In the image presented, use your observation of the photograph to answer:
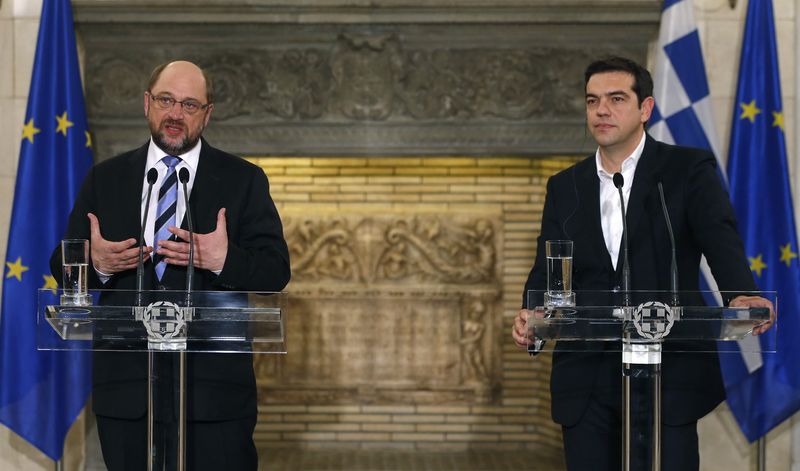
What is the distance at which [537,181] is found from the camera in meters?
7.53

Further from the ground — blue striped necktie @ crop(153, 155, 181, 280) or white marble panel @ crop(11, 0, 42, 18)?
white marble panel @ crop(11, 0, 42, 18)

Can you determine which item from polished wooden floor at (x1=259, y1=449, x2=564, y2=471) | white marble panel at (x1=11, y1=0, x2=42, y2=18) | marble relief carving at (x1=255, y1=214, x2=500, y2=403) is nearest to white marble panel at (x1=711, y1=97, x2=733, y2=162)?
marble relief carving at (x1=255, y1=214, x2=500, y2=403)

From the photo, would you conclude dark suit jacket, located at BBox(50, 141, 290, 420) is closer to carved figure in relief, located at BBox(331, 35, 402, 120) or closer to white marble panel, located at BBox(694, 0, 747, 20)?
carved figure in relief, located at BBox(331, 35, 402, 120)

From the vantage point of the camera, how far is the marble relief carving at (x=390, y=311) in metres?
7.40

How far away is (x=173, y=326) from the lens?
3006mm

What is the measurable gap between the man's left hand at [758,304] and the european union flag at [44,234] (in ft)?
11.4

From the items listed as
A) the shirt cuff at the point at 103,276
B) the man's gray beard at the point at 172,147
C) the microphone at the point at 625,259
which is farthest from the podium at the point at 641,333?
the shirt cuff at the point at 103,276

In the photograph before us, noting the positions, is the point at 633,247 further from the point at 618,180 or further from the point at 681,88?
the point at 681,88

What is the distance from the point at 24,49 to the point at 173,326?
3479mm

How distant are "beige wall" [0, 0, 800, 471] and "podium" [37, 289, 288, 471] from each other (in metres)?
3.11

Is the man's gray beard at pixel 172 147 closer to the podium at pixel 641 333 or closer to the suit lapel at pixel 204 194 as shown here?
the suit lapel at pixel 204 194

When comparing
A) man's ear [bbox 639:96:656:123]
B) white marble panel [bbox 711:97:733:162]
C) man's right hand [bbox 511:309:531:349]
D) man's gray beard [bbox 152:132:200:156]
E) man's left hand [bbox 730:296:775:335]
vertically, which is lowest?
man's right hand [bbox 511:309:531:349]

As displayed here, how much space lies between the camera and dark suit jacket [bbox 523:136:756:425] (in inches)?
131

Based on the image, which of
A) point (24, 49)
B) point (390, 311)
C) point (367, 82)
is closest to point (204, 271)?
point (367, 82)
